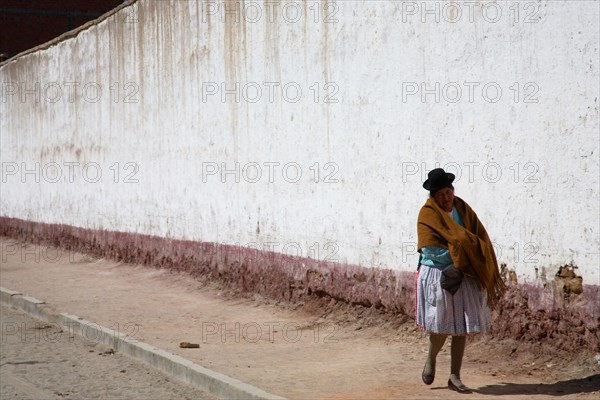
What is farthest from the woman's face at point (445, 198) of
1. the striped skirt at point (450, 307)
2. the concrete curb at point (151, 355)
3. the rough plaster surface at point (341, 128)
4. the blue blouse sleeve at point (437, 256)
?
the concrete curb at point (151, 355)

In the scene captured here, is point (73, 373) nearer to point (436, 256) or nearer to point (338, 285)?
point (338, 285)

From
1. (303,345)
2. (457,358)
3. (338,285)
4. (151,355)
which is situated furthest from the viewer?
(338,285)

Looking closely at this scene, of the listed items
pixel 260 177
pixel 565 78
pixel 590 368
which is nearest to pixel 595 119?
pixel 565 78

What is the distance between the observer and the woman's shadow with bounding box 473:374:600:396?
6660 mm

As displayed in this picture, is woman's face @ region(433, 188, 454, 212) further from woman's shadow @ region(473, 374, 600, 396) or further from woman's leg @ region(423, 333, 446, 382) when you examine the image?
woman's shadow @ region(473, 374, 600, 396)

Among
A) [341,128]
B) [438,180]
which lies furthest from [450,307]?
[341,128]

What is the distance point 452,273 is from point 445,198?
0.54 metres

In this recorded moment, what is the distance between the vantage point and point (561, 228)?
24.2 feet

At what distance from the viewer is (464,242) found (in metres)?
6.54

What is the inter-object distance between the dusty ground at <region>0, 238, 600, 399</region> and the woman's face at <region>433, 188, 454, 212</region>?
1296 mm

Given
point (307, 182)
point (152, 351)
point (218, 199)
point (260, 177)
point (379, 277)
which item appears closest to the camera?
point (152, 351)

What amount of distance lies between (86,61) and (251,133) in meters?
6.30

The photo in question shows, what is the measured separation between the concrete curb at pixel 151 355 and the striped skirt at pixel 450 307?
1.17 metres

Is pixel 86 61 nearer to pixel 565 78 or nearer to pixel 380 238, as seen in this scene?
pixel 380 238
